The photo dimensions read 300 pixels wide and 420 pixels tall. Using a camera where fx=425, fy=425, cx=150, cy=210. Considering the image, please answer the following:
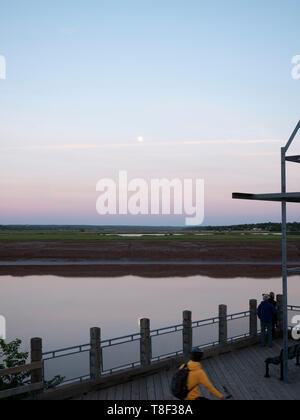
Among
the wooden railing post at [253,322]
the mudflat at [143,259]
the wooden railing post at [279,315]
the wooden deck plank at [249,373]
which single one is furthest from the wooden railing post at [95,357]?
the mudflat at [143,259]

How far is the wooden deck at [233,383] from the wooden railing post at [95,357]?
42 centimetres

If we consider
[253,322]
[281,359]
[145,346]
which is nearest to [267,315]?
[253,322]

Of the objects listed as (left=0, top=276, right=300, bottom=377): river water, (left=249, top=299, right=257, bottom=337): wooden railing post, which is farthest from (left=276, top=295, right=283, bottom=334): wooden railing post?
(left=0, top=276, right=300, bottom=377): river water

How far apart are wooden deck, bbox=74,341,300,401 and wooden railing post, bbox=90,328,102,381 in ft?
1.38

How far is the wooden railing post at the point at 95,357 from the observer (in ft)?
33.3

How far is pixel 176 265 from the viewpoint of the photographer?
56031 millimetres

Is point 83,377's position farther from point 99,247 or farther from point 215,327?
point 99,247

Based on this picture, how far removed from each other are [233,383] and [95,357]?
3.51m

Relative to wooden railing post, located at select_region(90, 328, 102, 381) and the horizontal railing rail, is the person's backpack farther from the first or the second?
wooden railing post, located at select_region(90, 328, 102, 381)

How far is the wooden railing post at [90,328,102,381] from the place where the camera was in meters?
10.2

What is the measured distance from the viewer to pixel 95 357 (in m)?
10.3

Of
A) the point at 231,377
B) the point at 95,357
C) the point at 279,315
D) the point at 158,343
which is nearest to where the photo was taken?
the point at 95,357

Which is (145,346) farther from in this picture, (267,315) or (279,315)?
(279,315)
